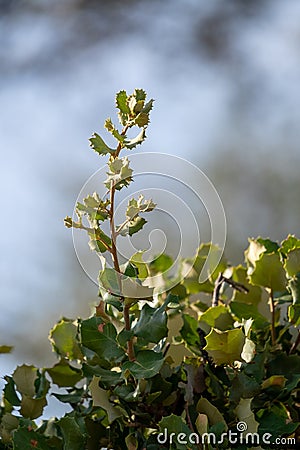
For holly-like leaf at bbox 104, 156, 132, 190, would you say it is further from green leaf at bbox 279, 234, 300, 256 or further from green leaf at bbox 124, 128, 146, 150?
green leaf at bbox 279, 234, 300, 256

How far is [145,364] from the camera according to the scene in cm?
29

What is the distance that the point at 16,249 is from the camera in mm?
2746

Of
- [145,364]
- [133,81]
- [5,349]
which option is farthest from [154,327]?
[133,81]

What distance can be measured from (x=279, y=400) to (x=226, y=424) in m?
0.03

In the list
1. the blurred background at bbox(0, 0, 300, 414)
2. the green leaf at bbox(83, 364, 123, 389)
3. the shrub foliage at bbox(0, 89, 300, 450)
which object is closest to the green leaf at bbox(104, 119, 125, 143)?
the shrub foliage at bbox(0, 89, 300, 450)

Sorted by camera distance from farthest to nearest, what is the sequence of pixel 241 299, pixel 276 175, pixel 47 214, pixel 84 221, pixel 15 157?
pixel 15 157 < pixel 47 214 < pixel 276 175 < pixel 241 299 < pixel 84 221

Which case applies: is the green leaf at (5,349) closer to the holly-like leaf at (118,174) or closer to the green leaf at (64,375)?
the green leaf at (64,375)

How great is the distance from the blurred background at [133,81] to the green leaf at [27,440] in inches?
99.3

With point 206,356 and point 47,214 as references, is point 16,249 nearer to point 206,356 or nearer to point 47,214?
point 47,214

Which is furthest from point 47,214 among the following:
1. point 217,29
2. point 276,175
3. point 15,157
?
point 217,29

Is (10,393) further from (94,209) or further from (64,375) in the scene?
(94,209)

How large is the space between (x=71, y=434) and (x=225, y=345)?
0.08 m

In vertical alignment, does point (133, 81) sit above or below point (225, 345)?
above

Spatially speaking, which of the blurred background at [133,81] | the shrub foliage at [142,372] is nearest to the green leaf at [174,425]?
the shrub foliage at [142,372]
